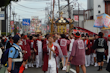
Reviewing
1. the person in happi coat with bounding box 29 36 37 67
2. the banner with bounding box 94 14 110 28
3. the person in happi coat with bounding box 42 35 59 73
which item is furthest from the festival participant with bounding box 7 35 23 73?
the banner with bounding box 94 14 110 28

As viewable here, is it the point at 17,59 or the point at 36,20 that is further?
the point at 36,20

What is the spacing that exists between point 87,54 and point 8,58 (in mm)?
7425

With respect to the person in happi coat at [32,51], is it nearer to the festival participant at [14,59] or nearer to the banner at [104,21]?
the festival participant at [14,59]

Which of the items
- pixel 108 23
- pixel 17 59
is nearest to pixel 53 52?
pixel 17 59

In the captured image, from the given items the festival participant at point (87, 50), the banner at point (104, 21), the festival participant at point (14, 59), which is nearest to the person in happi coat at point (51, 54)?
the festival participant at point (14, 59)

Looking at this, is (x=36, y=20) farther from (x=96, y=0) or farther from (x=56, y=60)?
(x=56, y=60)

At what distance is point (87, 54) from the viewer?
1130 centimetres

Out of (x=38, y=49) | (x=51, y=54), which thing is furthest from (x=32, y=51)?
(x=51, y=54)

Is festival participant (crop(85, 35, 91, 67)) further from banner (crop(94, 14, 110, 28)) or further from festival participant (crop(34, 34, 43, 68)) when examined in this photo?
banner (crop(94, 14, 110, 28))

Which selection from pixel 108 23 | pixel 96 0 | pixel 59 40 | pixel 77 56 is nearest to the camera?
pixel 77 56

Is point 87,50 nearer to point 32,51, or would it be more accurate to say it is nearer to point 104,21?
point 32,51

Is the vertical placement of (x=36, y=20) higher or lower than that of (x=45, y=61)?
higher

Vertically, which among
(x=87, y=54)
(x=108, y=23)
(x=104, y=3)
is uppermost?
(x=104, y=3)

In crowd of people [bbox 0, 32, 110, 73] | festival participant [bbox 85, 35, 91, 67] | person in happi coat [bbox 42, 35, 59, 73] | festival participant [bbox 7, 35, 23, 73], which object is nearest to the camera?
festival participant [bbox 7, 35, 23, 73]
